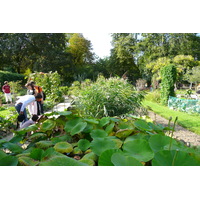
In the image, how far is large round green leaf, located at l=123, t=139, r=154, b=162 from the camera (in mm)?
554

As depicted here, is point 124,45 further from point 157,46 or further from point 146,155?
point 146,155

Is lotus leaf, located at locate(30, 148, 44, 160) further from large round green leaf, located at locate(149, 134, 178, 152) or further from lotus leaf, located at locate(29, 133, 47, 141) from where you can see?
large round green leaf, located at locate(149, 134, 178, 152)

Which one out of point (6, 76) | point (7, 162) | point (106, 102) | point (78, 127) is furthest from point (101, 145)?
point (6, 76)

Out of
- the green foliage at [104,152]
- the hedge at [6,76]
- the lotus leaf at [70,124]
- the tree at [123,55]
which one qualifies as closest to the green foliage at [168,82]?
the green foliage at [104,152]

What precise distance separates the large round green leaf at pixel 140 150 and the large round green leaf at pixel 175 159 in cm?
4

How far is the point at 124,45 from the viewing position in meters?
20.5

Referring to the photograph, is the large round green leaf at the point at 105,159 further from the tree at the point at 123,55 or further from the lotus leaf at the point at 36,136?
the tree at the point at 123,55

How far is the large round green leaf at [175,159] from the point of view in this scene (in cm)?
49

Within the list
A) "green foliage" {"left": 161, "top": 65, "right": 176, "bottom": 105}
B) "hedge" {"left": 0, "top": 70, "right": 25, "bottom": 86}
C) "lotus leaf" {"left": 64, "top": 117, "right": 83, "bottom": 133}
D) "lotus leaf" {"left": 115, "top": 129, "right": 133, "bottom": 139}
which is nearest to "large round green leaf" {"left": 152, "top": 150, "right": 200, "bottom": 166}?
"lotus leaf" {"left": 115, "top": 129, "right": 133, "bottom": 139}

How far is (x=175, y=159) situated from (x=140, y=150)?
131 mm

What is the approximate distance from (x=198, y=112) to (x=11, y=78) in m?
12.3

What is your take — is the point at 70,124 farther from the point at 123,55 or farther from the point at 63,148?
the point at 123,55
